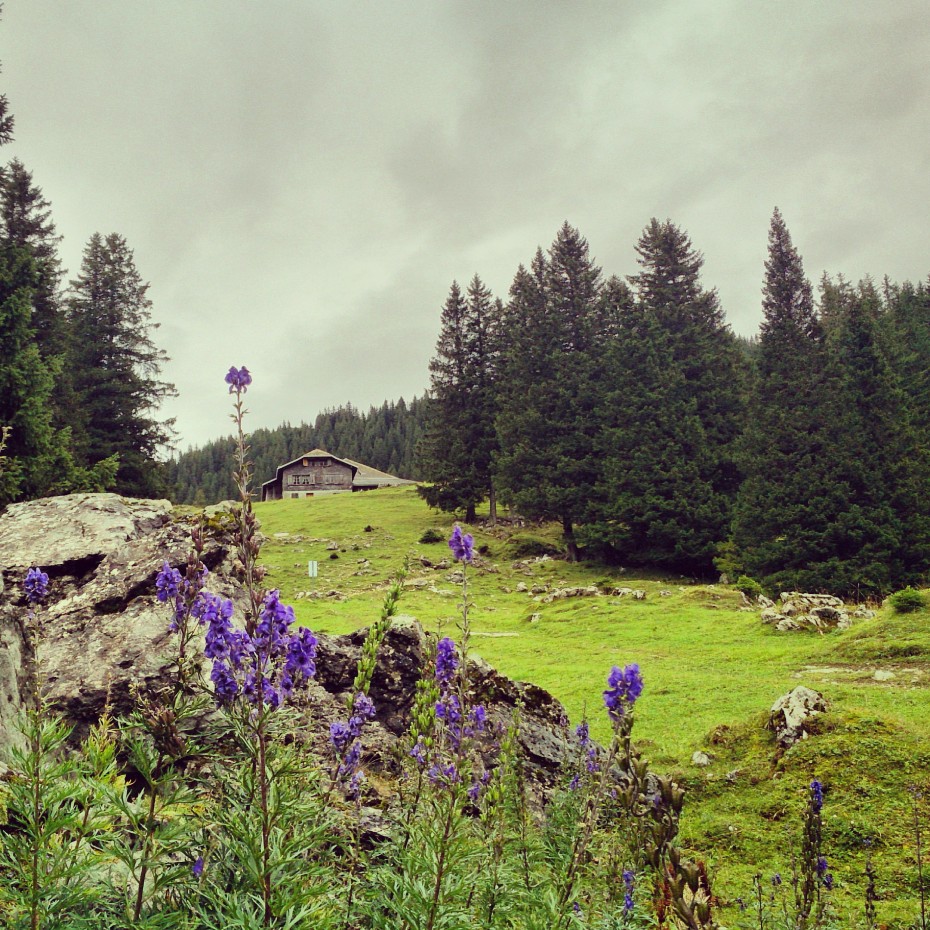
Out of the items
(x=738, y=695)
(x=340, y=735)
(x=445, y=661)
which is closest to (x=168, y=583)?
(x=340, y=735)

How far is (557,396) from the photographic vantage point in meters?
40.2

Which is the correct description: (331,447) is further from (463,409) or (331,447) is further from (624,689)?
(624,689)

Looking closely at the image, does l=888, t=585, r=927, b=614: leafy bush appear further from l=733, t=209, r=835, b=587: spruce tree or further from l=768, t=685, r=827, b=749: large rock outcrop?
l=733, t=209, r=835, b=587: spruce tree

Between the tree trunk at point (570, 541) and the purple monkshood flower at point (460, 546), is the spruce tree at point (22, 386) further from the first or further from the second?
the tree trunk at point (570, 541)

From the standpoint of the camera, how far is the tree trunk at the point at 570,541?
120 ft

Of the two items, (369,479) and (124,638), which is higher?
(369,479)

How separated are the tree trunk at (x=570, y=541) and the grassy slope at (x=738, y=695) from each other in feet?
25.5

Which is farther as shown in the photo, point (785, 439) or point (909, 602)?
point (785, 439)

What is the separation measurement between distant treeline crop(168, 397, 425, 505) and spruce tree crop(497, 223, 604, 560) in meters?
66.3

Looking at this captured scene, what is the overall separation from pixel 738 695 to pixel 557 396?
100 feet

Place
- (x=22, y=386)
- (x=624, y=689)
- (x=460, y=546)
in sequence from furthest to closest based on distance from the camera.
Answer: (x=22, y=386), (x=460, y=546), (x=624, y=689)

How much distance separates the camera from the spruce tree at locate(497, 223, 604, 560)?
37000 millimetres

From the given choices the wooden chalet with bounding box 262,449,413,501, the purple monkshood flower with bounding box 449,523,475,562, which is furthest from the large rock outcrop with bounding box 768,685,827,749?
the wooden chalet with bounding box 262,449,413,501

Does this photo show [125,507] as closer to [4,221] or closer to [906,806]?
[906,806]
